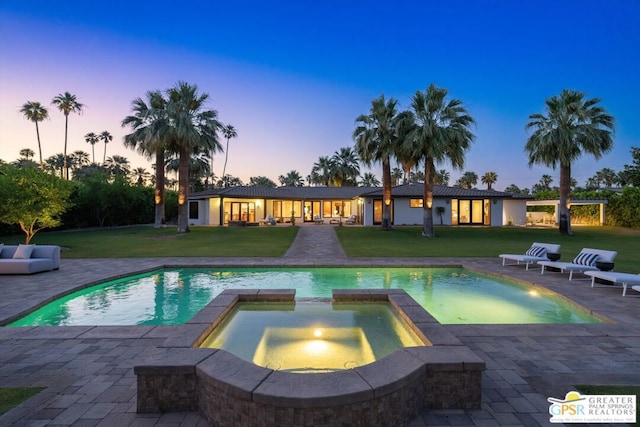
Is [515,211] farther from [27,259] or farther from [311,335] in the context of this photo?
[27,259]

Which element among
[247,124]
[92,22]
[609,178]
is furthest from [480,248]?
[609,178]

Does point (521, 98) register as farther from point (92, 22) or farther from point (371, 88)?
point (92, 22)

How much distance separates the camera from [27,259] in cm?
954

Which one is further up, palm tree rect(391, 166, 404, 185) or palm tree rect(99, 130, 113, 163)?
palm tree rect(99, 130, 113, 163)

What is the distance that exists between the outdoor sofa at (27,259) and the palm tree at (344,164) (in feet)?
127

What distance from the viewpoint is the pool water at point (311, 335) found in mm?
4055

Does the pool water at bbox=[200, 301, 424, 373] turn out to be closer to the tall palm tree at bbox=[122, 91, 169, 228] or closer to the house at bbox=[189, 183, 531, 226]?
the tall palm tree at bbox=[122, 91, 169, 228]

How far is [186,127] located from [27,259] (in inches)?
543

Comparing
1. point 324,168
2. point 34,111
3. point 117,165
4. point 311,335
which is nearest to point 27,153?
point 117,165

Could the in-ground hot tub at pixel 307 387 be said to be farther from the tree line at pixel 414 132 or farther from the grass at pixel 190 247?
the tree line at pixel 414 132

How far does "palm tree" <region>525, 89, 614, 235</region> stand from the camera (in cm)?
2133

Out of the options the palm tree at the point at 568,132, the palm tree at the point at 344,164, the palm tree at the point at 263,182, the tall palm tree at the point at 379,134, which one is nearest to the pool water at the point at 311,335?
the tall palm tree at the point at 379,134

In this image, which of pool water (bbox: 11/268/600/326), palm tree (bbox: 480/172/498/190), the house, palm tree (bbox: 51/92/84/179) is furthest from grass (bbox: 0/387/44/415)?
palm tree (bbox: 480/172/498/190)

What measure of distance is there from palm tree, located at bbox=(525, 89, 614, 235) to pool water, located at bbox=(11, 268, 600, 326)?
16.5 meters
